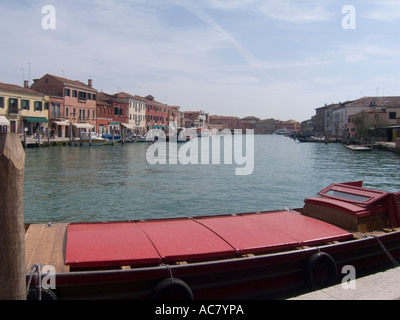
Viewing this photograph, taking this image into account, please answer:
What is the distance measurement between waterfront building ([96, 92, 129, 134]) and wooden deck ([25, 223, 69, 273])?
172 ft

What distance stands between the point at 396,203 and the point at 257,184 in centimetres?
1197

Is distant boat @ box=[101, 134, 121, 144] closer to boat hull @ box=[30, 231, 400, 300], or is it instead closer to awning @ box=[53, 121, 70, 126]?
awning @ box=[53, 121, 70, 126]

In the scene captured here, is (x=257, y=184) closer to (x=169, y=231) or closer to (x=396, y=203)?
(x=396, y=203)

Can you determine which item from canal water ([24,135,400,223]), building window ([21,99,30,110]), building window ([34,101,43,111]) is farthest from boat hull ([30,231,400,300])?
building window ([34,101,43,111])

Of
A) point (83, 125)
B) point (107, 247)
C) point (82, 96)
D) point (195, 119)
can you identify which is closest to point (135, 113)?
point (82, 96)

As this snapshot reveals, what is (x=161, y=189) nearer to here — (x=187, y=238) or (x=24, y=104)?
(x=187, y=238)

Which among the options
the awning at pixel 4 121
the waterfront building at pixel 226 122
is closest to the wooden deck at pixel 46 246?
the awning at pixel 4 121

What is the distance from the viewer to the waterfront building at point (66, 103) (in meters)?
48.1

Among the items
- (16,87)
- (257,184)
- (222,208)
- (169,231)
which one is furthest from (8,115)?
(169,231)

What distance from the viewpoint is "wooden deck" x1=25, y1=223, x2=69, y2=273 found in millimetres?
4566

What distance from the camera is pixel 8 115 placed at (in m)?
39.8

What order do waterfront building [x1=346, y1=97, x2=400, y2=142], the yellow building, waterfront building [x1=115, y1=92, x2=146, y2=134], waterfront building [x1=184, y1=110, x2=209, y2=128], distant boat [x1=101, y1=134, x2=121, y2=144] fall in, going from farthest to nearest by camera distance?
waterfront building [x1=184, y1=110, x2=209, y2=128], waterfront building [x1=115, y1=92, x2=146, y2=134], waterfront building [x1=346, y1=97, x2=400, y2=142], distant boat [x1=101, y1=134, x2=121, y2=144], the yellow building

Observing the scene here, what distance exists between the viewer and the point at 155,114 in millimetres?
84812

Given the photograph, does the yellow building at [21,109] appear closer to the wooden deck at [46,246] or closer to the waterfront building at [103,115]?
the waterfront building at [103,115]
